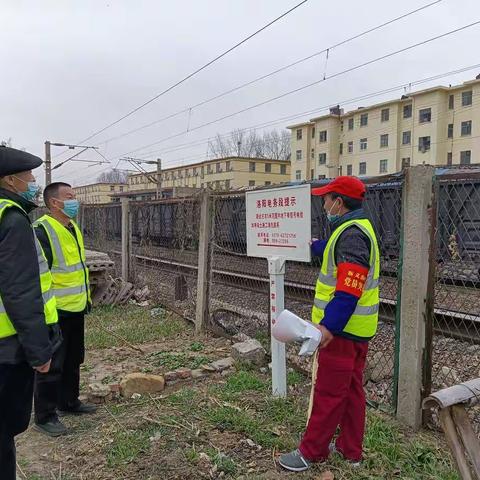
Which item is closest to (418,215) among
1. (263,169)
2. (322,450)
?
(322,450)

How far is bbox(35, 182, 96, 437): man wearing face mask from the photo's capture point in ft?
12.6

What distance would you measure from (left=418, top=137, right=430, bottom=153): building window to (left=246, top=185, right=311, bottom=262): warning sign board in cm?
5089

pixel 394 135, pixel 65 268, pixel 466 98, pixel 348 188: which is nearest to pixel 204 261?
pixel 65 268

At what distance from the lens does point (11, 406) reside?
2.54 m

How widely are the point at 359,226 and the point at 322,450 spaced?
1.47m

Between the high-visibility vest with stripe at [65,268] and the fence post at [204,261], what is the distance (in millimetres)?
2341

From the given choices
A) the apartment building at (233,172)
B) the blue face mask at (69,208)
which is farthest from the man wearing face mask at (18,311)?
the apartment building at (233,172)

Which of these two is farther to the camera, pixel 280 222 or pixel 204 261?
pixel 204 261

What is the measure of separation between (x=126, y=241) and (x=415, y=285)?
A: 722cm

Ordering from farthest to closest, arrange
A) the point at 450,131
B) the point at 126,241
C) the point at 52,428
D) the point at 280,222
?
1. the point at 450,131
2. the point at 126,241
3. the point at 280,222
4. the point at 52,428

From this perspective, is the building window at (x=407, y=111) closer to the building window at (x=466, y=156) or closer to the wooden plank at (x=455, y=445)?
the building window at (x=466, y=156)

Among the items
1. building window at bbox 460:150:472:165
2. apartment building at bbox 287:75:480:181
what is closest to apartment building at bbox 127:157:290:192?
apartment building at bbox 287:75:480:181

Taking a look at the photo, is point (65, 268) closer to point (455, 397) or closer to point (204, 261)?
point (204, 261)

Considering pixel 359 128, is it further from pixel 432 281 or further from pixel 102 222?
pixel 432 281
